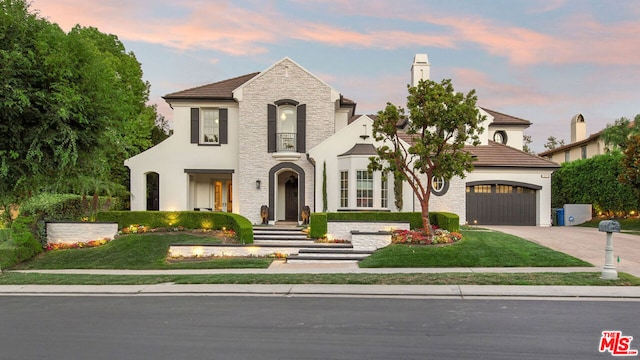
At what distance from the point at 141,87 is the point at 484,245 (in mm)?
27550

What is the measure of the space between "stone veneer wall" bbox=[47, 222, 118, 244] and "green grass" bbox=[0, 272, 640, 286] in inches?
204

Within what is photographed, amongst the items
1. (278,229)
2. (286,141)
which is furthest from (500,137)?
(278,229)

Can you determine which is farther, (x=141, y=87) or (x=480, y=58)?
(x=141, y=87)

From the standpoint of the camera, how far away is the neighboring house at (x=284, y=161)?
20.3m

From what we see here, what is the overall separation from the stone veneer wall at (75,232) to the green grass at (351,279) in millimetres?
5192

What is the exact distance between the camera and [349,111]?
24297mm

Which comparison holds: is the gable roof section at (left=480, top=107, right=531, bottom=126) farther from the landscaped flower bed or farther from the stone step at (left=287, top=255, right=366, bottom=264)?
the stone step at (left=287, top=255, right=366, bottom=264)

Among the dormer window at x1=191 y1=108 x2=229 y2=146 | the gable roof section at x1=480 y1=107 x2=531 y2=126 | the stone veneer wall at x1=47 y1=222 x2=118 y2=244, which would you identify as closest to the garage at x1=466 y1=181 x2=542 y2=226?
the gable roof section at x1=480 y1=107 x2=531 y2=126

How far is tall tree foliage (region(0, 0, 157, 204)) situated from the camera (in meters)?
11.8

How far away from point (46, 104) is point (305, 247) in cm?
936

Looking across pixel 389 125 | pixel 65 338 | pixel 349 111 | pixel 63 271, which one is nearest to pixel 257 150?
pixel 349 111

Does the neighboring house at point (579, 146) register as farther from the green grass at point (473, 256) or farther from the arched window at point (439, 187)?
the green grass at point (473, 256)

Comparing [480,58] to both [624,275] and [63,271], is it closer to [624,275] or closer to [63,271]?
[624,275]

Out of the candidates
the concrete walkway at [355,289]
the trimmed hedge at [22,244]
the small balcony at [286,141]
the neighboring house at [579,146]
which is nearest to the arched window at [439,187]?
the small balcony at [286,141]
